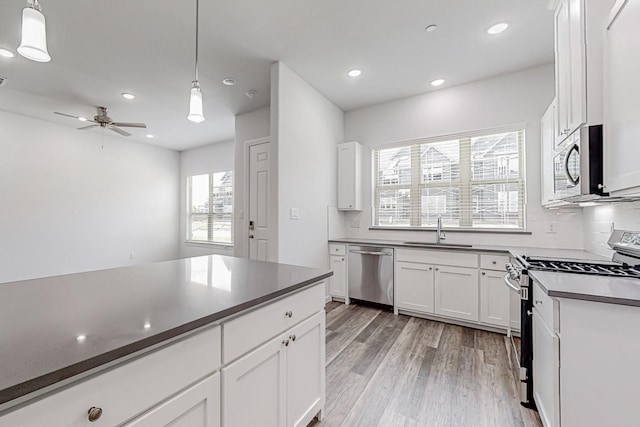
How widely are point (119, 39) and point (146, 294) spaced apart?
9.21 feet

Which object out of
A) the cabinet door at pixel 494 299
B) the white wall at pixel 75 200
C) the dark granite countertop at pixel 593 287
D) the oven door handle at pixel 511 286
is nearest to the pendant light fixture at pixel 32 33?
the dark granite countertop at pixel 593 287

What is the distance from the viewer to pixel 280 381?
4.10ft

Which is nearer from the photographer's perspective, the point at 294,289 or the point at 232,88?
the point at 294,289

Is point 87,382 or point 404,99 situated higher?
point 404,99

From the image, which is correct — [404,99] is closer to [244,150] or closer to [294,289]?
[244,150]

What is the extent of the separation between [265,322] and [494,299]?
2.69 m

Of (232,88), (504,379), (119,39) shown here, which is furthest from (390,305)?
(119,39)

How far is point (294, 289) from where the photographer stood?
1317mm

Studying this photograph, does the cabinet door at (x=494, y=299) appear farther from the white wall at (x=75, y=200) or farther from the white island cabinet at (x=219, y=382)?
the white wall at (x=75, y=200)

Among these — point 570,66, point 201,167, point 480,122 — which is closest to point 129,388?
point 570,66

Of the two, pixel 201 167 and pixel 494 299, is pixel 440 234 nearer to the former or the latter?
pixel 494 299

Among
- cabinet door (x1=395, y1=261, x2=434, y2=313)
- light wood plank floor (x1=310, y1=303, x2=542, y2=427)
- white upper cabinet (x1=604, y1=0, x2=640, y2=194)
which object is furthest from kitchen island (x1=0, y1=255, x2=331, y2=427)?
cabinet door (x1=395, y1=261, x2=434, y2=313)

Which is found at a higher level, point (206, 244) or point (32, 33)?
point (32, 33)

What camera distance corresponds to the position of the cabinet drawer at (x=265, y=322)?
102 centimetres
